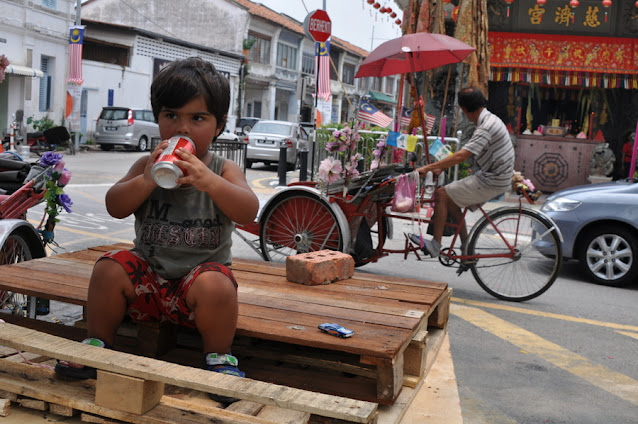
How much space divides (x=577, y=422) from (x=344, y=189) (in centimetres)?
304

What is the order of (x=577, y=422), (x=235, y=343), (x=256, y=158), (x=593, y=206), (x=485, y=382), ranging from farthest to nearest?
(x=256, y=158) → (x=593, y=206) → (x=485, y=382) → (x=577, y=422) → (x=235, y=343)

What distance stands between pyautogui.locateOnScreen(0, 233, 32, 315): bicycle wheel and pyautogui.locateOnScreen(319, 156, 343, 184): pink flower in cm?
257

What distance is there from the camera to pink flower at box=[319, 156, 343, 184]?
609 cm

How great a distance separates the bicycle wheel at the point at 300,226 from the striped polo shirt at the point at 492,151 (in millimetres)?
1377

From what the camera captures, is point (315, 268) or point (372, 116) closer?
point (315, 268)

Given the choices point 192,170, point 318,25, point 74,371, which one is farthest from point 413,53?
point 74,371

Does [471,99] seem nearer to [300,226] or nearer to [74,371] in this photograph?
[300,226]

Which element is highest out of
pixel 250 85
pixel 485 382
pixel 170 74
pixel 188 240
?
pixel 250 85

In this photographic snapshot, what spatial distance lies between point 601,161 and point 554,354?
11.2 meters

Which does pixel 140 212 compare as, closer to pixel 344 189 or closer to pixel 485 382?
pixel 485 382

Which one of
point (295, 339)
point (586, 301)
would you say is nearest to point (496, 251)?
point (586, 301)

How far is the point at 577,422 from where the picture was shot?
3648 millimetres

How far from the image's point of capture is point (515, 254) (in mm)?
6289

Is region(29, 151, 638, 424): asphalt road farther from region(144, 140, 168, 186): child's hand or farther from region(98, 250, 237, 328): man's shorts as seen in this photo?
region(144, 140, 168, 186): child's hand
